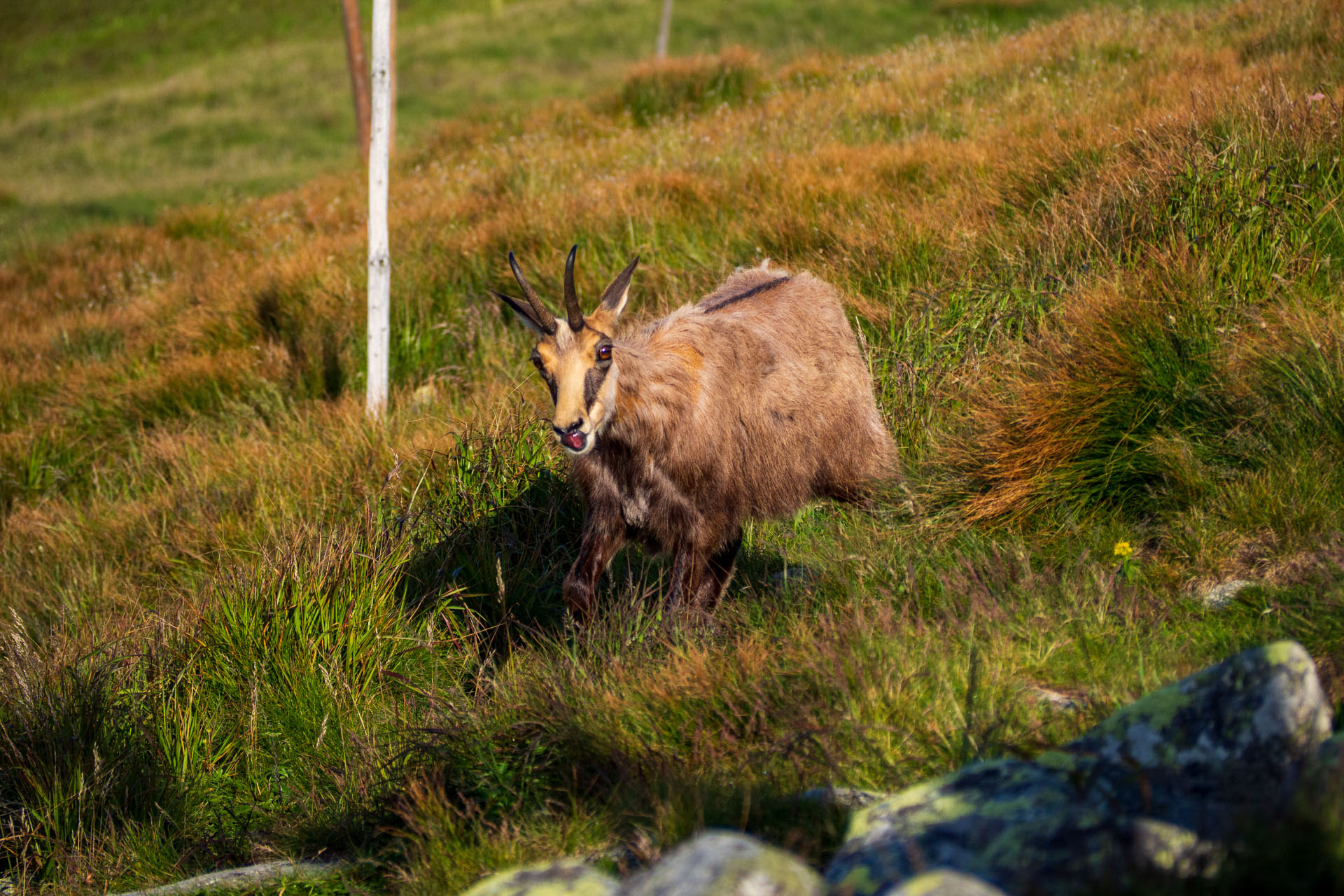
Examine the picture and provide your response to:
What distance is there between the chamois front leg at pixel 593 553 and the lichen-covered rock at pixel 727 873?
228cm

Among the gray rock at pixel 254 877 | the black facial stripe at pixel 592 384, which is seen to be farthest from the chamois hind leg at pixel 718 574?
the gray rock at pixel 254 877

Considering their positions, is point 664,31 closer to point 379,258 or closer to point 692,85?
point 692,85

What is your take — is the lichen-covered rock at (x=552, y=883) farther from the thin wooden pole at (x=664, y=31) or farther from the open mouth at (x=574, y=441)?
the thin wooden pole at (x=664, y=31)

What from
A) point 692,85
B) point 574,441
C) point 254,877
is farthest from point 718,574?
point 692,85

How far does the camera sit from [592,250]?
26.5 ft

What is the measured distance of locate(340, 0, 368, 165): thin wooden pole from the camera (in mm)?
15391

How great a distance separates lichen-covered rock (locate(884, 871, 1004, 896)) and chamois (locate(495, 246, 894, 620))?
2359 millimetres

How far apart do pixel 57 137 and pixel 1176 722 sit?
34779 millimetres

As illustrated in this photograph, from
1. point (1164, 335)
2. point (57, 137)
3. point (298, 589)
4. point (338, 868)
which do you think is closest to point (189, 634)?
point (298, 589)

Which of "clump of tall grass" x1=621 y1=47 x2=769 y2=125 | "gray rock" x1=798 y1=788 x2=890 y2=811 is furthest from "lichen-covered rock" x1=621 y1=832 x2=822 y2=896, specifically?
"clump of tall grass" x1=621 y1=47 x2=769 y2=125

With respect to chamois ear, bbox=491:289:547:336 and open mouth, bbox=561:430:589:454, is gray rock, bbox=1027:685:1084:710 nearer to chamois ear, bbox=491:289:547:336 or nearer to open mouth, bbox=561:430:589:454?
open mouth, bbox=561:430:589:454

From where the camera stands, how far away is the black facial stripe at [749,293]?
529 centimetres

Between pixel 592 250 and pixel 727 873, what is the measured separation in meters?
6.55

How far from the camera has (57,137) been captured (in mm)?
29891
